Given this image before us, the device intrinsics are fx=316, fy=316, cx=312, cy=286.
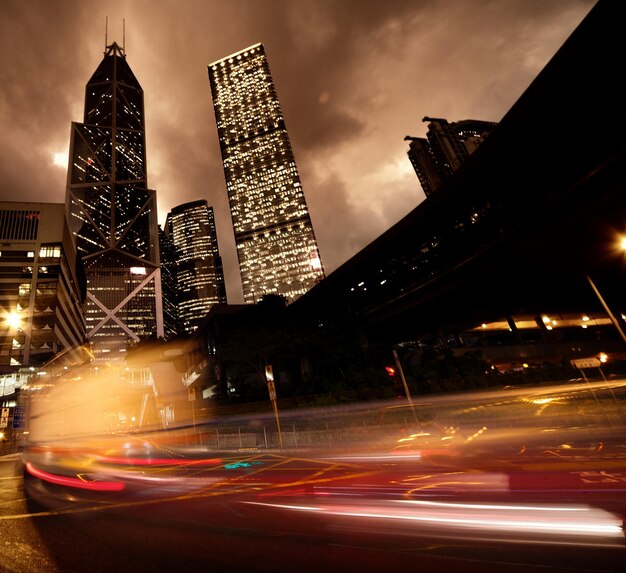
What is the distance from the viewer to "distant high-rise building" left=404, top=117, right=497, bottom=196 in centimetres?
11275

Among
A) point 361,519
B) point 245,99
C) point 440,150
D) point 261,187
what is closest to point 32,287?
point 361,519

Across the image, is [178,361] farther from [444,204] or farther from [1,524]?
[1,524]

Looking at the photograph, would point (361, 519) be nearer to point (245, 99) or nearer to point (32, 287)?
point (32, 287)

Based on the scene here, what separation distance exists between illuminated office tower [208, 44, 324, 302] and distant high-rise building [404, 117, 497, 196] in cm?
6366

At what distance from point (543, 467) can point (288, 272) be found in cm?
15222

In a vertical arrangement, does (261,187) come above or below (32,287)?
above

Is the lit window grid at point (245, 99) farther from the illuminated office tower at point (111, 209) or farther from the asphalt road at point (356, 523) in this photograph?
the asphalt road at point (356, 523)

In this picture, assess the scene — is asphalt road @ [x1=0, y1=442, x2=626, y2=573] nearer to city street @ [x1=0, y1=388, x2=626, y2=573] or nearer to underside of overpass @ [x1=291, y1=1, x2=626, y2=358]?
city street @ [x1=0, y1=388, x2=626, y2=573]

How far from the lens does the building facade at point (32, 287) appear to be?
74.4 metres

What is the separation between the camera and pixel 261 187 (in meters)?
165

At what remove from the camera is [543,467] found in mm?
7051

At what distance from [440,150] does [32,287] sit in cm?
13363

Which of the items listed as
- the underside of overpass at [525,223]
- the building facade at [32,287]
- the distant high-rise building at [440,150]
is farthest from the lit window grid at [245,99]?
the underside of overpass at [525,223]

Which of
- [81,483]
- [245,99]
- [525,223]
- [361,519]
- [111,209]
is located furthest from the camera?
[111,209]
